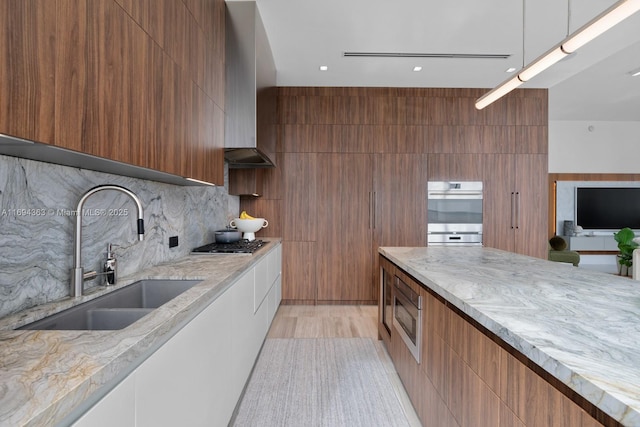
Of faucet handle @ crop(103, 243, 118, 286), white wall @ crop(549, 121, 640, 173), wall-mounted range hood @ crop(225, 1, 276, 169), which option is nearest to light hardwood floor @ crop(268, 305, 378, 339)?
wall-mounted range hood @ crop(225, 1, 276, 169)

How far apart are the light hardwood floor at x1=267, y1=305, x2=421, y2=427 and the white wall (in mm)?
5295

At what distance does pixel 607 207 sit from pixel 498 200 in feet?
13.9

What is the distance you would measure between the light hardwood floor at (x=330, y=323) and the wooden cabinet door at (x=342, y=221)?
0.32 metres

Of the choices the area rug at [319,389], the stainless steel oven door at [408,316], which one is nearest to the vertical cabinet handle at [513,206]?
the area rug at [319,389]

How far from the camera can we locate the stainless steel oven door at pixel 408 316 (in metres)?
1.83

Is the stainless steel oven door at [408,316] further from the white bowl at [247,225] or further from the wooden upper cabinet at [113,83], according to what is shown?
the white bowl at [247,225]

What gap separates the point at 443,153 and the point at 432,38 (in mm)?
1617

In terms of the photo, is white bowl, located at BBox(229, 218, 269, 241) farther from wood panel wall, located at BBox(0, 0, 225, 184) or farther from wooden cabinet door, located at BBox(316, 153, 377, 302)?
wood panel wall, located at BBox(0, 0, 225, 184)

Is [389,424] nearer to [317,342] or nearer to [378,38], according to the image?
[317,342]

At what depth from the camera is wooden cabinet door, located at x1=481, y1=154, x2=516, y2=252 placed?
175 inches

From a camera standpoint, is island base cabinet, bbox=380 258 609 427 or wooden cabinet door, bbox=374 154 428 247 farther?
wooden cabinet door, bbox=374 154 428 247

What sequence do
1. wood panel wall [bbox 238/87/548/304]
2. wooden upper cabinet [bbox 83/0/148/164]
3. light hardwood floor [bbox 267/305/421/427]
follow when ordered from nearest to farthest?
wooden upper cabinet [bbox 83/0/148/164], light hardwood floor [bbox 267/305/421/427], wood panel wall [bbox 238/87/548/304]

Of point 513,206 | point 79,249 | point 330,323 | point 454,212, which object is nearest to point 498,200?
point 513,206

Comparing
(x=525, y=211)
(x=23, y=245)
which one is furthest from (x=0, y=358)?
(x=525, y=211)
